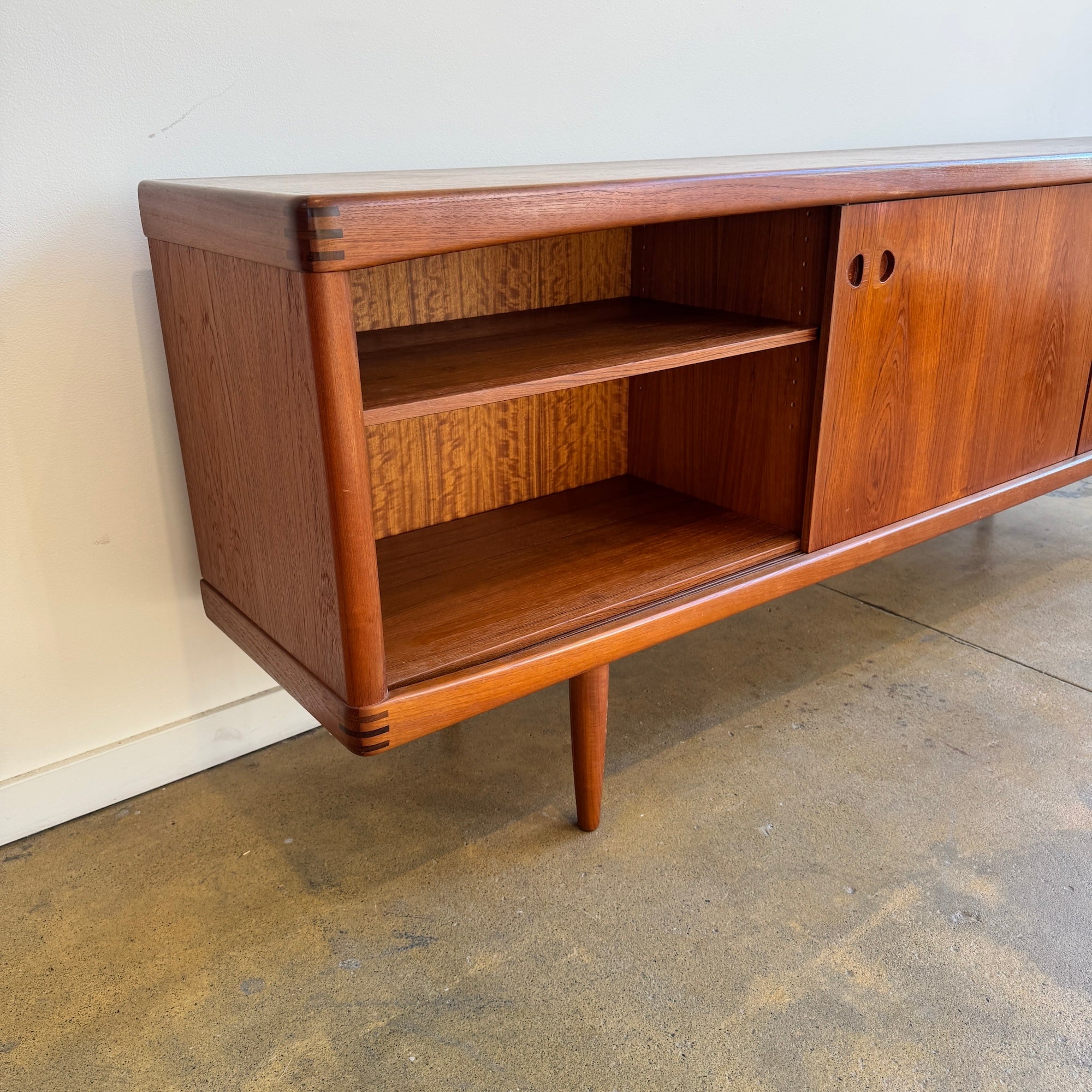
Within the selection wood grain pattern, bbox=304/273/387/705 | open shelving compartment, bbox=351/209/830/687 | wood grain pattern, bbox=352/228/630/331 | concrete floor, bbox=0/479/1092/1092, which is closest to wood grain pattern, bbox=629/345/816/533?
open shelving compartment, bbox=351/209/830/687

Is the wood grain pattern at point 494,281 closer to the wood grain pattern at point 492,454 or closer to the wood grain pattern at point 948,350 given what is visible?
the wood grain pattern at point 492,454

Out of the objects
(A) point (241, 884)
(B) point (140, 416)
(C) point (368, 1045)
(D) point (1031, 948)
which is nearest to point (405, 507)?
(B) point (140, 416)

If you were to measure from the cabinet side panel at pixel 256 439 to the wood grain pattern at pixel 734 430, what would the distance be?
1.75 feet

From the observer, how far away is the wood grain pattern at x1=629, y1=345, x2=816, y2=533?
1041 mm

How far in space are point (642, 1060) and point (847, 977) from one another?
0.64 feet

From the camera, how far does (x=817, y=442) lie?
102 centimetres

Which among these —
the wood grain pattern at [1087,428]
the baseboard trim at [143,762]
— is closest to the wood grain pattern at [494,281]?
the baseboard trim at [143,762]

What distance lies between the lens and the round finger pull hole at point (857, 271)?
3.18ft

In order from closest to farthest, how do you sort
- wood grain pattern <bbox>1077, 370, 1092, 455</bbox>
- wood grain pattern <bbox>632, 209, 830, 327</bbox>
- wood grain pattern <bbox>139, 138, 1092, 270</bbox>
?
wood grain pattern <bbox>139, 138, 1092, 270</bbox>, wood grain pattern <bbox>632, 209, 830, 327</bbox>, wood grain pattern <bbox>1077, 370, 1092, 455</bbox>

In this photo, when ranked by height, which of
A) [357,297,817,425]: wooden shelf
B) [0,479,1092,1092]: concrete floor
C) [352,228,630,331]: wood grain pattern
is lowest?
[0,479,1092,1092]: concrete floor

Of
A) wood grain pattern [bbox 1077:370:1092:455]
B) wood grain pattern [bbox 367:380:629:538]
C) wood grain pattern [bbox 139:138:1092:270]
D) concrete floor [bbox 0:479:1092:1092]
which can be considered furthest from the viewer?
wood grain pattern [bbox 1077:370:1092:455]

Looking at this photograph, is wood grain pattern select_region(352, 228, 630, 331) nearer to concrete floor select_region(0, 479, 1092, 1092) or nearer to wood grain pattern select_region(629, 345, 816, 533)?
wood grain pattern select_region(629, 345, 816, 533)

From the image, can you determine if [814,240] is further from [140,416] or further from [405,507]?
[140,416]

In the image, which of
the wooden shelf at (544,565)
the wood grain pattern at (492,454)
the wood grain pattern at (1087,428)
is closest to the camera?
the wooden shelf at (544,565)
